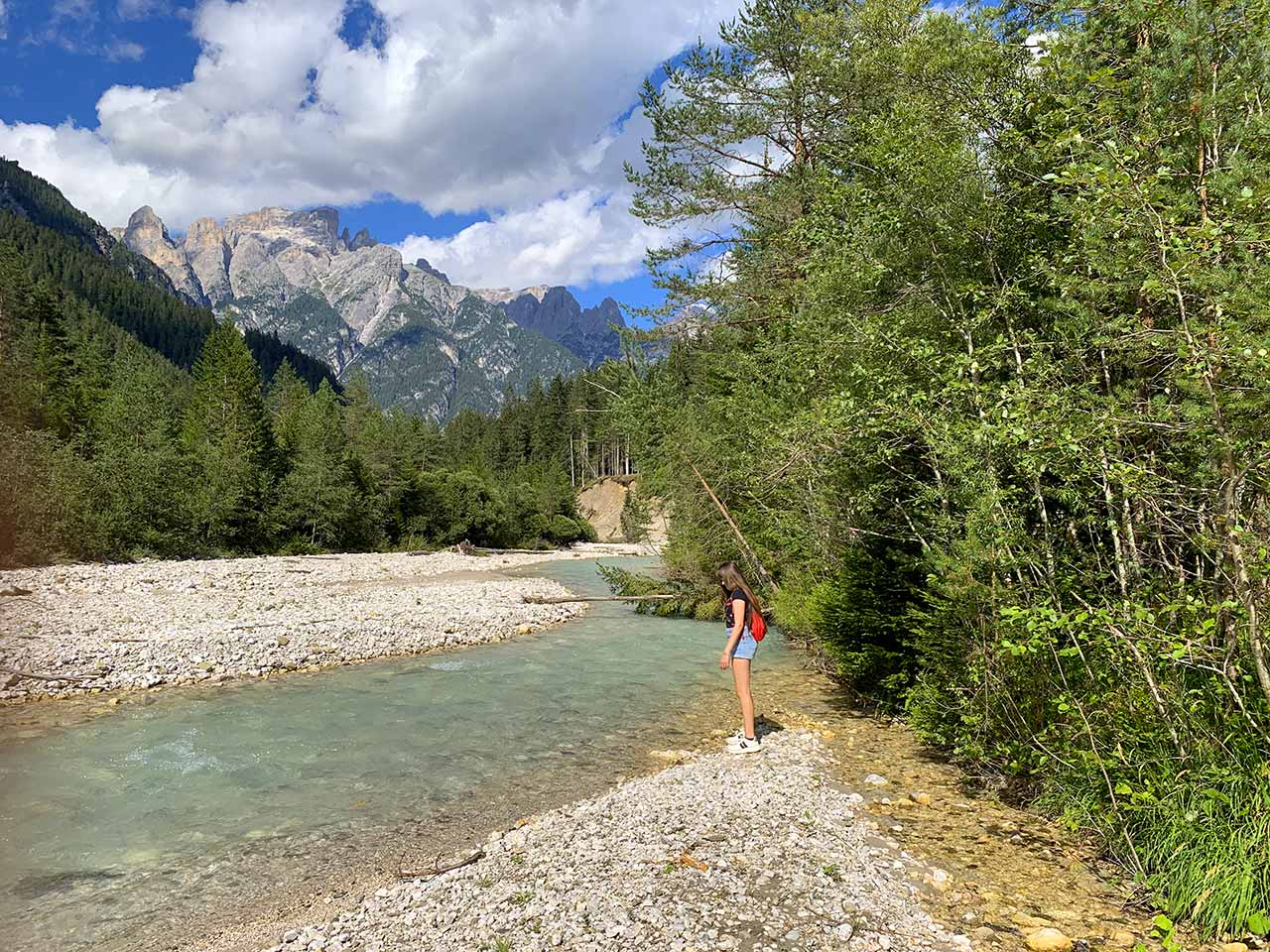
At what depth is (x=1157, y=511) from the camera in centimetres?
457

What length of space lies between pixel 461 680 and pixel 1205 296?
14.7 m

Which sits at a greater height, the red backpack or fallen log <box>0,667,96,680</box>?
the red backpack

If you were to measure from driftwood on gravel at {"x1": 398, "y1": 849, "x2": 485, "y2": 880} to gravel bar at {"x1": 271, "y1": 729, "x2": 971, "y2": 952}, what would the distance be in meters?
0.11

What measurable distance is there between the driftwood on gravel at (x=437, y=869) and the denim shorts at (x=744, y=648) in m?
4.37

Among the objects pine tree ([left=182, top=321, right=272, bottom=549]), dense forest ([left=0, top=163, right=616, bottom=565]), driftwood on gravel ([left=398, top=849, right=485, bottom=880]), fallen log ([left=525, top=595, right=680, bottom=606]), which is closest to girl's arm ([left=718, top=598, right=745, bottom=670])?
driftwood on gravel ([left=398, top=849, right=485, bottom=880])

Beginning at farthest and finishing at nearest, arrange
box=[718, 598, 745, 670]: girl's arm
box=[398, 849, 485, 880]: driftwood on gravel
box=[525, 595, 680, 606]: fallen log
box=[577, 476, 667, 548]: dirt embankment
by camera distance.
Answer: box=[577, 476, 667, 548]: dirt embankment
box=[525, 595, 680, 606]: fallen log
box=[718, 598, 745, 670]: girl's arm
box=[398, 849, 485, 880]: driftwood on gravel

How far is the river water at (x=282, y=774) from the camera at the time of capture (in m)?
6.47

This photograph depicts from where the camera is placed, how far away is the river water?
6.47 meters

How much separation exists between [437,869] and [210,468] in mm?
43535

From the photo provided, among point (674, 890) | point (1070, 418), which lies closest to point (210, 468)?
point (674, 890)

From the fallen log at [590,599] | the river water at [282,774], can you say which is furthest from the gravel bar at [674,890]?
the fallen log at [590,599]

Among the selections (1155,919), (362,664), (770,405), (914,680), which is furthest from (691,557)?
(1155,919)

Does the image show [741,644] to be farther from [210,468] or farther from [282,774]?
[210,468]

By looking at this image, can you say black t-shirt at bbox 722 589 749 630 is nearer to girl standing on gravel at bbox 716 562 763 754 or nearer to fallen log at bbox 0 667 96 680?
girl standing on gravel at bbox 716 562 763 754
